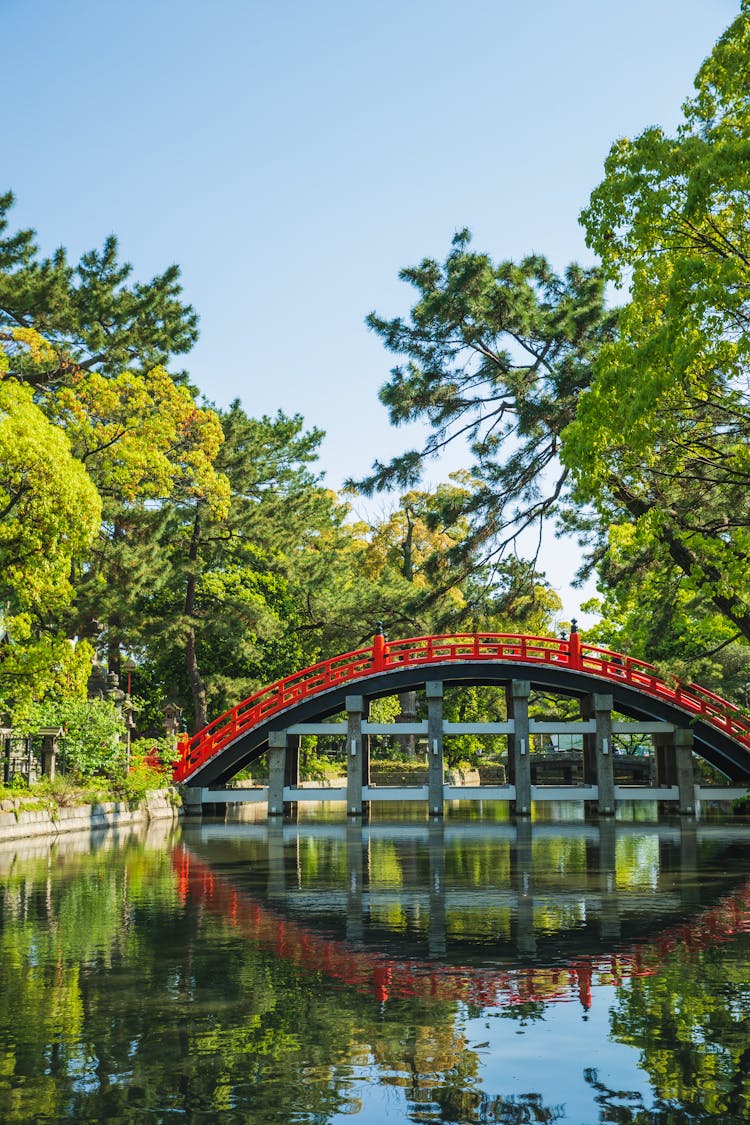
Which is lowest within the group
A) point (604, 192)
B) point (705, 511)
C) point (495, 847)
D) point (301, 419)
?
point (495, 847)

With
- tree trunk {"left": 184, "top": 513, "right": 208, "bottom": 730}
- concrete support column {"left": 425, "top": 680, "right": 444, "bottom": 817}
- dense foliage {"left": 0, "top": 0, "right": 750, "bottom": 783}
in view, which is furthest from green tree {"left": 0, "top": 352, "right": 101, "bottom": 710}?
tree trunk {"left": 184, "top": 513, "right": 208, "bottom": 730}

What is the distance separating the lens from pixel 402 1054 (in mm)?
6355

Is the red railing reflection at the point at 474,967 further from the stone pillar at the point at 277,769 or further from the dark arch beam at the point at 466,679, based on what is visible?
the dark arch beam at the point at 466,679

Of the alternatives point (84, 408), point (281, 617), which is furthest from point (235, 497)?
point (84, 408)

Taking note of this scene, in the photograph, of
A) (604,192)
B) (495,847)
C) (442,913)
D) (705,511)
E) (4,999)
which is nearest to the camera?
(4,999)

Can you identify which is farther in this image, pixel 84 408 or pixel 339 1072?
pixel 84 408

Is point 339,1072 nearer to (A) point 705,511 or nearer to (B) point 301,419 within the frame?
(A) point 705,511

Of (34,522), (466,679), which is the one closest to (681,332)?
(34,522)

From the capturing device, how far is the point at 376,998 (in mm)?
7812

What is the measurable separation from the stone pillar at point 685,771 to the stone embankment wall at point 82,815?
15916mm

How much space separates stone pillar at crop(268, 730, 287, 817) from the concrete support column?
461 cm

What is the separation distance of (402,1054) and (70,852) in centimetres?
1532

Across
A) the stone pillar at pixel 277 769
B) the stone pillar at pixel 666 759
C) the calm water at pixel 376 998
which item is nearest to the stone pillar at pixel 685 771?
the stone pillar at pixel 666 759

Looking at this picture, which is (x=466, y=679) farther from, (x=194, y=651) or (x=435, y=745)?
(x=194, y=651)
